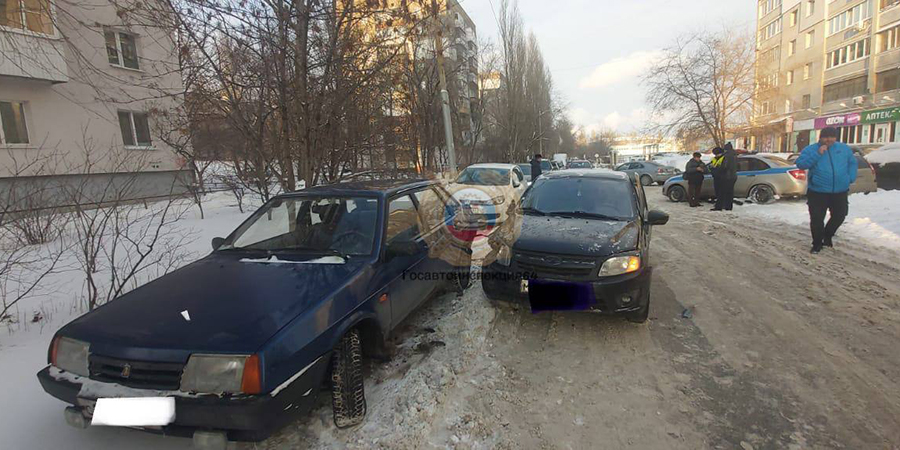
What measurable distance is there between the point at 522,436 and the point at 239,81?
610 cm

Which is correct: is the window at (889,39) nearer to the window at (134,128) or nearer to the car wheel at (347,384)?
the car wheel at (347,384)

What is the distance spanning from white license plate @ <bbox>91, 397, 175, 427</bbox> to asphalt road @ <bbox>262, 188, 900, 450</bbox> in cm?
70

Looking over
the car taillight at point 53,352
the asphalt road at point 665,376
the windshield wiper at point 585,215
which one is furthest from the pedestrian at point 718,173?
the car taillight at point 53,352

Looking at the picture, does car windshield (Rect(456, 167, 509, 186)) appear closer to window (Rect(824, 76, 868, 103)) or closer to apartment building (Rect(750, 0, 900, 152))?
apartment building (Rect(750, 0, 900, 152))

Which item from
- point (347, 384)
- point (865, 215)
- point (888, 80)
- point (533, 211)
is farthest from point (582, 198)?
point (888, 80)

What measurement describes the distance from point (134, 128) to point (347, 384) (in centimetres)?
1881

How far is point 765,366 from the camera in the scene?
131 inches

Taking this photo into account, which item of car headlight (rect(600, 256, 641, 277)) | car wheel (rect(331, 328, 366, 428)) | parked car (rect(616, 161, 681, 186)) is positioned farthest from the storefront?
car wheel (rect(331, 328, 366, 428))

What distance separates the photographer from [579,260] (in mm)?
3877

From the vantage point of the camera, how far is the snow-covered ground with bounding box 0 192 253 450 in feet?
8.11

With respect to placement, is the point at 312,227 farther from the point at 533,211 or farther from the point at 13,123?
the point at 13,123

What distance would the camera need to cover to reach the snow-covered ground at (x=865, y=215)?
23.3 feet

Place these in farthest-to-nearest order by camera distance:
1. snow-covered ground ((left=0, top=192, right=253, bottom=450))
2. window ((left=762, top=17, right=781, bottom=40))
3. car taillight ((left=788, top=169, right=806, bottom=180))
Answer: window ((left=762, top=17, right=781, bottom=40)) → car taillight ((left=788, top=169, right=806, bottom=180)) → snow-covered ground ((left=0, top=192, right=253, bottom=450))

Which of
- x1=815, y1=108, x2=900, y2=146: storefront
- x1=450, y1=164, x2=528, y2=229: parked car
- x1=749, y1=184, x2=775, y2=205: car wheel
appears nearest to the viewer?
x1=450, y1=164, x2=528, y2=229: parked car
